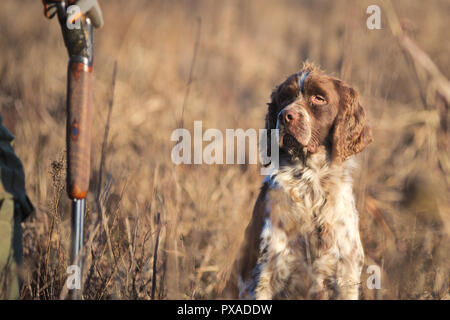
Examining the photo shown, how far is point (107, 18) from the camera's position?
841 cm

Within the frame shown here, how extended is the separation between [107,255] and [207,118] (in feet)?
11.2

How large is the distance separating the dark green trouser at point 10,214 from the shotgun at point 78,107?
444 mm

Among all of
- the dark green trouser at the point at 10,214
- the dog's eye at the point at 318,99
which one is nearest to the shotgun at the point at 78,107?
the dark green trouser at the point at 10,214

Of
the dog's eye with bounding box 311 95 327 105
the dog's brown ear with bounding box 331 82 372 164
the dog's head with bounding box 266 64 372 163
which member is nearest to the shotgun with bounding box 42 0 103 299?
the dog's head with bounding box 266 64 372 163

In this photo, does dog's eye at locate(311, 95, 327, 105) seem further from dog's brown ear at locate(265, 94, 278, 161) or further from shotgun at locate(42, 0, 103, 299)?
shotgun at locate(42, 0, 103, 299)

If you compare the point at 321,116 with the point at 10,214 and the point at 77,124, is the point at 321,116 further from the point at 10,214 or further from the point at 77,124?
the point at 10,214

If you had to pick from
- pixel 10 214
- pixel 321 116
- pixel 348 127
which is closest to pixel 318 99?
pixel 321 116

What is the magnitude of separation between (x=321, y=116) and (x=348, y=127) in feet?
0.65

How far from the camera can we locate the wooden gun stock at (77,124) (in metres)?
2.30

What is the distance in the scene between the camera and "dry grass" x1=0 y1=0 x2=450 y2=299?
9.29ft

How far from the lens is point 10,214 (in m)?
2.52

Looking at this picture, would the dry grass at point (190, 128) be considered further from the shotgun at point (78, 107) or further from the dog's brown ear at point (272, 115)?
the dog's brown ear at point (272, 115)
